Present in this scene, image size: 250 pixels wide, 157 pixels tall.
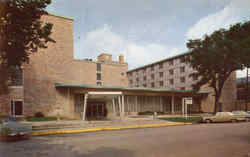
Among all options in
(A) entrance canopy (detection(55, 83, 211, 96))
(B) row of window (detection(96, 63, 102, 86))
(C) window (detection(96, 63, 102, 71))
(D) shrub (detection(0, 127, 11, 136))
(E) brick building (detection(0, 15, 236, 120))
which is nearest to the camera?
(D) shrub (detection(0, 127, 11, 136))

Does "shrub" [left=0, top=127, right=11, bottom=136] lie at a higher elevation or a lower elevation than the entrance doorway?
higher

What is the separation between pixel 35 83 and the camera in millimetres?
26375

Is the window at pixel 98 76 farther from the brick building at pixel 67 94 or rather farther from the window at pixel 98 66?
the brick building at pixel 67 94

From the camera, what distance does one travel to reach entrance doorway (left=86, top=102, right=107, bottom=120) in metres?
29.5

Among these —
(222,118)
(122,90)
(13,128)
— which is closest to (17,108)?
(122,90)

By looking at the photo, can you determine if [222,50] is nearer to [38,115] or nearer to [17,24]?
[17,24]

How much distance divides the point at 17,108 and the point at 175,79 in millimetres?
40050

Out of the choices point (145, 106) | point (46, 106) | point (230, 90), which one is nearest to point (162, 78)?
point (230, 90)

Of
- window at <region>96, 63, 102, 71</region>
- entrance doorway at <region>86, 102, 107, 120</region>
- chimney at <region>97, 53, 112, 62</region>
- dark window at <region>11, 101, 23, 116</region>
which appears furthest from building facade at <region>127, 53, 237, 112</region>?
dark window at <region>11, 101, 23, 116</region>

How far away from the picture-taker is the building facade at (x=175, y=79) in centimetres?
4498

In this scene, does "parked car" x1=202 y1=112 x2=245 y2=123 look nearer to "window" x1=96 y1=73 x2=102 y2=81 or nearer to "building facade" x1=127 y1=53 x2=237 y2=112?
"building facade" x1=127 y1=53 x2=237 y2=112

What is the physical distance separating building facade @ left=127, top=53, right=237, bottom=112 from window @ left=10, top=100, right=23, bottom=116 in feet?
95.4

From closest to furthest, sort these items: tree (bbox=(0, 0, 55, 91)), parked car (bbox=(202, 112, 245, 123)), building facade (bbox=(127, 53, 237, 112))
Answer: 1. tree (bbox=(0, 0, 55, 91))
2. parked car (bbox=(202, 112, 245, 123))
3. building facade (bbox=(127, 53, 237, 112))

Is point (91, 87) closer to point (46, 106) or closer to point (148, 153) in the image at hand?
point (46, 106)
